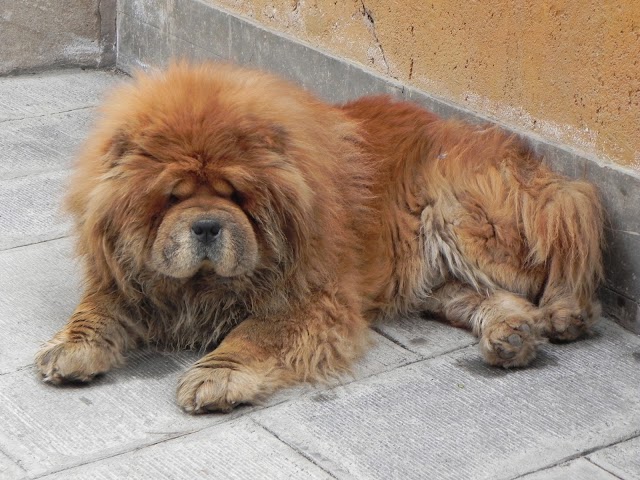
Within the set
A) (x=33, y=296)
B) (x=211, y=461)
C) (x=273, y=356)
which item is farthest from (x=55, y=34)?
(x=211, y=461)

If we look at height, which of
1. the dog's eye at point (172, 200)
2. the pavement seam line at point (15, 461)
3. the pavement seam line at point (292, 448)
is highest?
the dog's eye at point (172, 200)

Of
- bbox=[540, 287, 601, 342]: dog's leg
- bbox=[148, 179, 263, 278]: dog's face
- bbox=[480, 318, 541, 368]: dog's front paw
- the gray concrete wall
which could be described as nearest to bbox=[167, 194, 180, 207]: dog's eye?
bbox=[148, 179, 263, 278]: dog's face

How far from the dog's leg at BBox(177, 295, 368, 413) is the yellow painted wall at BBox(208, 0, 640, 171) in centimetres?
147

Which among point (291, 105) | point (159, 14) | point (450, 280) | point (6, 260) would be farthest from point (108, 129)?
point (159, 14)

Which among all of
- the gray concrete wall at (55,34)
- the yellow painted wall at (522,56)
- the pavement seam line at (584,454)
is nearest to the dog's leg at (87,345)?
the pavement seam line at (584,454)

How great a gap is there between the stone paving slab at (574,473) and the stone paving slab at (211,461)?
797mm

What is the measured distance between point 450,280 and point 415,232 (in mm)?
297

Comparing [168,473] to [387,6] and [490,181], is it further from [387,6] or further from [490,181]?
[387,6]

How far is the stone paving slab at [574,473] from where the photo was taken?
402cm

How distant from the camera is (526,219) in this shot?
16.5ft

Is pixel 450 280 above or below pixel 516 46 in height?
below

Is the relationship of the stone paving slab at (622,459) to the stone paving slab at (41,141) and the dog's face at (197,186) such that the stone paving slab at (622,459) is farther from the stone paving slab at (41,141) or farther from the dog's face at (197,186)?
the stone paving slab at (41,141)

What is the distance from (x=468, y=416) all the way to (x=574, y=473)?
53 cm

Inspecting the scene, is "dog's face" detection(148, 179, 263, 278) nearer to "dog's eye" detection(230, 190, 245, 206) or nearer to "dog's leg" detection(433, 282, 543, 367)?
"dog's eye" detection(230, 190, 245, 206)
